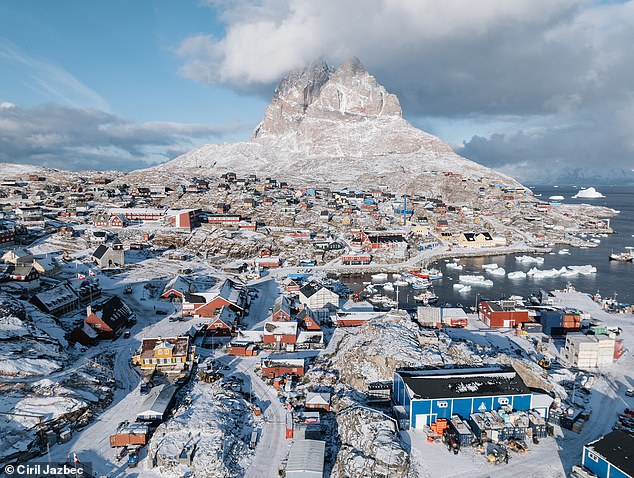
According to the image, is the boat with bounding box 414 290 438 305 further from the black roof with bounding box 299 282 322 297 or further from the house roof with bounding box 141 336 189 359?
the house roof with bounding box 141 336 189 359

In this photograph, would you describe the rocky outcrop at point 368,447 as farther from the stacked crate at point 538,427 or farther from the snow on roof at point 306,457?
the stacked crate at point 538,427

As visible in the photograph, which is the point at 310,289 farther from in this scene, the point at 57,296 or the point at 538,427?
the point at 538,427

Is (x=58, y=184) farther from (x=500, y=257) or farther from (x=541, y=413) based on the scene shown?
(x=541, y=413)

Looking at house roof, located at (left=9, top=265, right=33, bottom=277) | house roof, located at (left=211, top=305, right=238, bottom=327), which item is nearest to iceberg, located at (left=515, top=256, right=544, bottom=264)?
house roof, located at (left=211, top=305, right=238, bottom=327)

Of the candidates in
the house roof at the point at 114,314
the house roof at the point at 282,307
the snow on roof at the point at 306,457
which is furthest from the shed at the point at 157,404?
the house roof at the point at 282,307

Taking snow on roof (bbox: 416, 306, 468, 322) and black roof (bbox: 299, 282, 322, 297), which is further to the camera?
black roof (bbox: 299, 282, 322, 297)

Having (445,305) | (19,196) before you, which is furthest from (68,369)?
(19,196)
